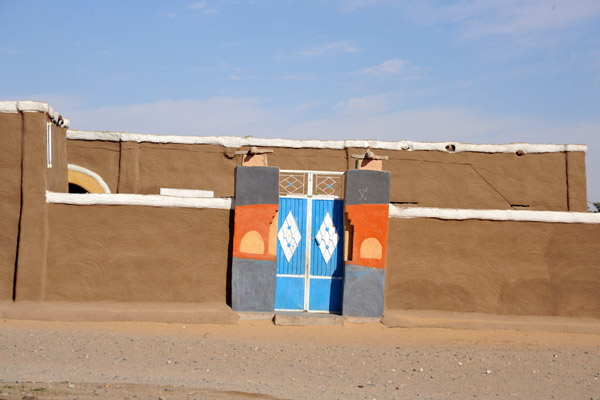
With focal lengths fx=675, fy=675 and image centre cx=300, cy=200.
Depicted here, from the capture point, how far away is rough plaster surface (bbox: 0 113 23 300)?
10.7 m

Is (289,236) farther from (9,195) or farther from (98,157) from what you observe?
(98,157)

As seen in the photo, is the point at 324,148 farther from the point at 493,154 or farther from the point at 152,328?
the point at 152,328

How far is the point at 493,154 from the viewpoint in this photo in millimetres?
15922

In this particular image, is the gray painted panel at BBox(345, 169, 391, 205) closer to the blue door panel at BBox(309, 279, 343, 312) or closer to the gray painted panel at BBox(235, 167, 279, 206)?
the gray painted panel at BBox(235, 167, 279, 206)

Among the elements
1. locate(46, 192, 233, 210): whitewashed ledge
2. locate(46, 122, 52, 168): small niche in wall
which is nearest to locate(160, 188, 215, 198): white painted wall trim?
locate(46, 122, 52, 168): small niche in wall

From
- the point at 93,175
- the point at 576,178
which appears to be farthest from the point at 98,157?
the point at 576,178

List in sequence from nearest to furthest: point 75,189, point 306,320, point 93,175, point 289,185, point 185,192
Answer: point 306,320, point 289,185, point 185,192, point 93,175, point 75,189

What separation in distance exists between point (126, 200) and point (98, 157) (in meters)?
5.97

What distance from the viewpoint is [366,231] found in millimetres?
10812

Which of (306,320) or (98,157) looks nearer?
(306,320)

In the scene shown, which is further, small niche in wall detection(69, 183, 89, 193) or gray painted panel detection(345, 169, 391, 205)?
small niche in wall detection(69, 183, 89, 193)

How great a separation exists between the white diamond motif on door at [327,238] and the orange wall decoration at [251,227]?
0.86 meters

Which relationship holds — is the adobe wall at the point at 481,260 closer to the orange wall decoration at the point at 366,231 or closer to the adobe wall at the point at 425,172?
the orange wall decoration at the point at 366,231

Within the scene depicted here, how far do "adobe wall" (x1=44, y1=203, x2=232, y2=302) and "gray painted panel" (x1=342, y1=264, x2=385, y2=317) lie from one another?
199 cm
